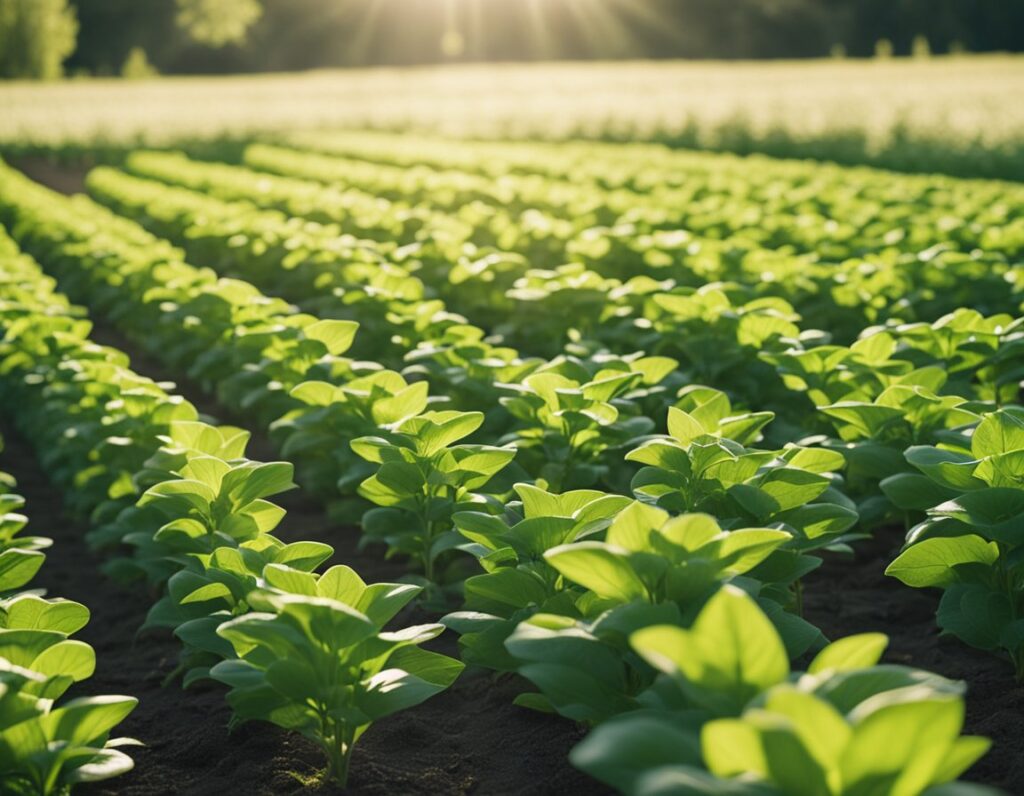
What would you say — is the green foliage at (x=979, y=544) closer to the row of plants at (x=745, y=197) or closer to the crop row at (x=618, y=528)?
the crop row at (x=618, y=528)

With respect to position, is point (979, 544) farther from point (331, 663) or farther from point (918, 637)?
point (331, 663)

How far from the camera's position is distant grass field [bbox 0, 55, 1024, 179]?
22.3 m

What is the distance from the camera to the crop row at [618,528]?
2404 mm

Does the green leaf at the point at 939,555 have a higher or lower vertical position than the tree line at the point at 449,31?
lower

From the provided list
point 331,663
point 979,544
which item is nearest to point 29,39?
point 331,663

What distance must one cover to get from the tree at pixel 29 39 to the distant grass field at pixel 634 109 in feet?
15.3

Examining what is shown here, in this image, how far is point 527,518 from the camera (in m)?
2.93

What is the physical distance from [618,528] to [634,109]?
95.8 ft

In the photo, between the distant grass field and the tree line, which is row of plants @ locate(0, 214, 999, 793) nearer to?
the distant grass field

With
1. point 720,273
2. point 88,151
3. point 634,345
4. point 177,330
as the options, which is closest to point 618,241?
point 720,273

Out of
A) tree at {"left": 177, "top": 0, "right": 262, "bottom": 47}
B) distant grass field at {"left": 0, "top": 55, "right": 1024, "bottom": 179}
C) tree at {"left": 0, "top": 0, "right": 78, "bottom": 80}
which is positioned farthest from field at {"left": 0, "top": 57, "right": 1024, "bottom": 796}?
tree at {"left": 177, "top": 0, "right": 262, "bottom": 47}

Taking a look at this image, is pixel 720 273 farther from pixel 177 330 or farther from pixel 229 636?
pixel 229 636

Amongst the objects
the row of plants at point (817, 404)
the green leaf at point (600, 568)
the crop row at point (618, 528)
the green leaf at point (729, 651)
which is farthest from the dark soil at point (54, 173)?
the green leaf at point (729, 651)

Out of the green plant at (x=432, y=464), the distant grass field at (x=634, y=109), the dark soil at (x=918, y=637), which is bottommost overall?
the dark soil at (x=918, y=637)
